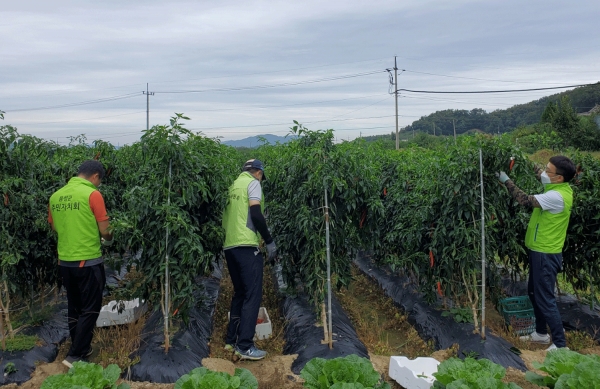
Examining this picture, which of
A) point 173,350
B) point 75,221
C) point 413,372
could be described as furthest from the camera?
point 173,350

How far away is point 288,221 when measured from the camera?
5477 mm

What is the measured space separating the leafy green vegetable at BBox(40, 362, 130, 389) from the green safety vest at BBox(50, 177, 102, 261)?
4.29 ft

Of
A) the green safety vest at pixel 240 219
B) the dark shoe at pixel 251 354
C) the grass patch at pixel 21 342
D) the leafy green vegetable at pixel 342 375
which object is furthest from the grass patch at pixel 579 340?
the grass patch at pixel 21 342

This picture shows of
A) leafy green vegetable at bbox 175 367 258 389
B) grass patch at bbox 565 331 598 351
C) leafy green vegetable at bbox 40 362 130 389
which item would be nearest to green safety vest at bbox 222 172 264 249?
leafy green vegetable at bbox 175 367 258 389

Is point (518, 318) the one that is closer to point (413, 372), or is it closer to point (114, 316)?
point (413, 372)

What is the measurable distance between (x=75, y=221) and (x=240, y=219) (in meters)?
1.58

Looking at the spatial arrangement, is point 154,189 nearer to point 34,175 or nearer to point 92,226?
point 92,226

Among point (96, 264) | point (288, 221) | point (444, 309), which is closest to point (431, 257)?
point (444, 309)

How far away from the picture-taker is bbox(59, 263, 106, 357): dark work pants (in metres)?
4.48

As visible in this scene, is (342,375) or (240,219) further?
(240,219)

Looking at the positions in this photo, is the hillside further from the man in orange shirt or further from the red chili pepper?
the man in orange shirt

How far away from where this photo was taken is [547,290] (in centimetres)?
488

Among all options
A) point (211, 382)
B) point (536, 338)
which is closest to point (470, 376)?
point (211, 382)

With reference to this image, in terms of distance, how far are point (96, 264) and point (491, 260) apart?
4.34m
